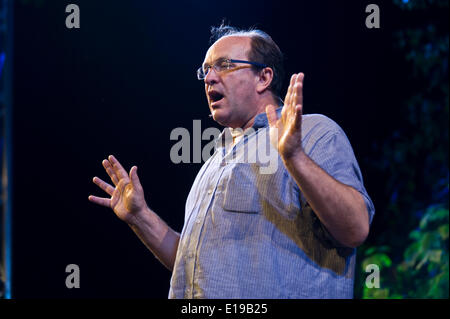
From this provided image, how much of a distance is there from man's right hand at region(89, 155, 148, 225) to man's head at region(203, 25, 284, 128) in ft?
1.26

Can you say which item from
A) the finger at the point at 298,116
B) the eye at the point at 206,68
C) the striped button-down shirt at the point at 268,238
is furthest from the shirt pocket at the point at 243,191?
the eye at the point at 206,68

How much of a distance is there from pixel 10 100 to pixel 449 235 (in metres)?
3.01

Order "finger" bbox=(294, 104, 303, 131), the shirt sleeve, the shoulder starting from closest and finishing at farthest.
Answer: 1. "finger" bbox=(294, 104, 303, 131)
2. the shirt sleeve
3. the shoulder

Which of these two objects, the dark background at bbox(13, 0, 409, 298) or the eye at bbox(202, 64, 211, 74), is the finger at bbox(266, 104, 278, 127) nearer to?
the eye at bbox(202, 64, 211, 74)

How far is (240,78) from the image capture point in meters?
→ 1.77

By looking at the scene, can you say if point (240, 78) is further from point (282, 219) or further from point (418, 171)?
point (418, 171)

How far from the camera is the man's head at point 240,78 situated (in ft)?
5.76

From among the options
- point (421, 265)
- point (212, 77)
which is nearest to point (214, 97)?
point (212, 77)

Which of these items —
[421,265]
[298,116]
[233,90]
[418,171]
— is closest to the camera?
[298,116]

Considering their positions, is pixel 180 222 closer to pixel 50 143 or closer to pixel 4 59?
pixel 50 143

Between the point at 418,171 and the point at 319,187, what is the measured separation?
269cm

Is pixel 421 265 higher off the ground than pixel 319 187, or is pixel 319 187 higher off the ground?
pixel 319 187

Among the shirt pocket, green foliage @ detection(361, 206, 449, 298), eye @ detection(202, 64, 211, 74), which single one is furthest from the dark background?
the shirt pocket

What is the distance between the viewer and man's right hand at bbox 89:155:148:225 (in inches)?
71.9
